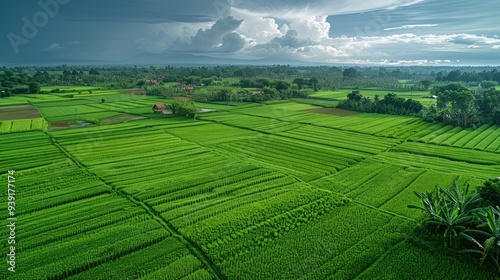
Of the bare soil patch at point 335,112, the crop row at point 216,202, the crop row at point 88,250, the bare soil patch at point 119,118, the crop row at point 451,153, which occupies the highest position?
the bare soil patch at point 335,112

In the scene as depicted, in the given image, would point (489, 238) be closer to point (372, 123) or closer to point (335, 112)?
point (372, 123)

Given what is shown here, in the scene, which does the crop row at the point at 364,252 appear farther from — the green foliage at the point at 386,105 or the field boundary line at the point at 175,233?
the green foliage at the point at 386,105

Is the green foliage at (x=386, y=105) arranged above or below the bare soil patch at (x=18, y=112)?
above

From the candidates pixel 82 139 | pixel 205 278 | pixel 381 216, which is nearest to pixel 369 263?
pixel 381 216

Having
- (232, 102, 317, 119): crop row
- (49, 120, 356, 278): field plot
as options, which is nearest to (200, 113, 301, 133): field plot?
(232, 102, 317, 119): crop row

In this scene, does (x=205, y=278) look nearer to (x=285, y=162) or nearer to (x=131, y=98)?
(x=285, y=162)

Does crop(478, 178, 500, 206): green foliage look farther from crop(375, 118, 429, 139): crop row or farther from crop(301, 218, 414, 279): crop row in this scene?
crop(375, 118, 429, 139): crop row

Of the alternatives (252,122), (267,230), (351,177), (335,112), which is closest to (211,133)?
(252,122)

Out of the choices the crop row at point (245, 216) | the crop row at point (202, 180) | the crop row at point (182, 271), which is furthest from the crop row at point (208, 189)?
the crop row at point (182, 271)
